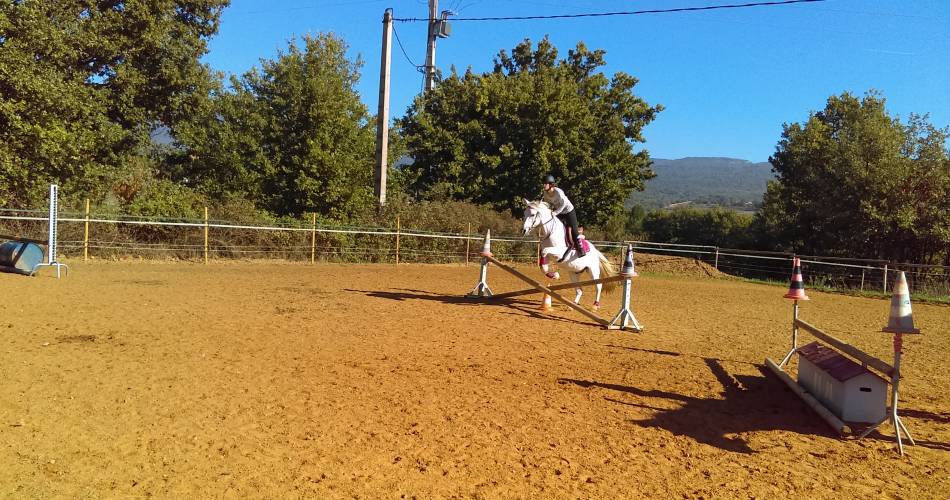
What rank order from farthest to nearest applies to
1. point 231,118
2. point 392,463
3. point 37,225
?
point 231,118
point 37,225
point 392,463

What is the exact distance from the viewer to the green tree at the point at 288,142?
82.6 ft

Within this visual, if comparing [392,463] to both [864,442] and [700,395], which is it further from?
[864,442]

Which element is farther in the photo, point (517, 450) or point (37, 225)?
point (37, 225)

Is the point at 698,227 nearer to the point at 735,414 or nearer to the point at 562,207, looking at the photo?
the point at 562,207

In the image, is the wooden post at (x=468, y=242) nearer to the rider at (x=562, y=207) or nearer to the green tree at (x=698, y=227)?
the rider at (x=562, y=207)

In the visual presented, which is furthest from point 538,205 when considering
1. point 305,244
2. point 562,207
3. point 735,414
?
point 305,244

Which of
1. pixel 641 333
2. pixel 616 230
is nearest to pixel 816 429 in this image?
pixel 641 333

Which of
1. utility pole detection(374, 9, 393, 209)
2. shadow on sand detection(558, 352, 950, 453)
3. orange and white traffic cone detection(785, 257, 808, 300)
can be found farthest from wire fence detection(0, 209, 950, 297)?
shadow on sand detection(558, 352, 950, 453)

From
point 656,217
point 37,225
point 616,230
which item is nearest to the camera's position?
point 37,225

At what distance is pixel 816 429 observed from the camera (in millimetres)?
5020

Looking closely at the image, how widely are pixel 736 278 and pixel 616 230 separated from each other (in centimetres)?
1323

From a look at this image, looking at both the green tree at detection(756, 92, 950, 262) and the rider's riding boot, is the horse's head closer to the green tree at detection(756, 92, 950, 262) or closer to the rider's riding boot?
the rider's riding boot

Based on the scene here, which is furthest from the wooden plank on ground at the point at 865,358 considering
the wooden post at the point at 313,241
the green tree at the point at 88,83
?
the green tree at the point at 88,83

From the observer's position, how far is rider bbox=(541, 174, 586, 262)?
11.0 metres
